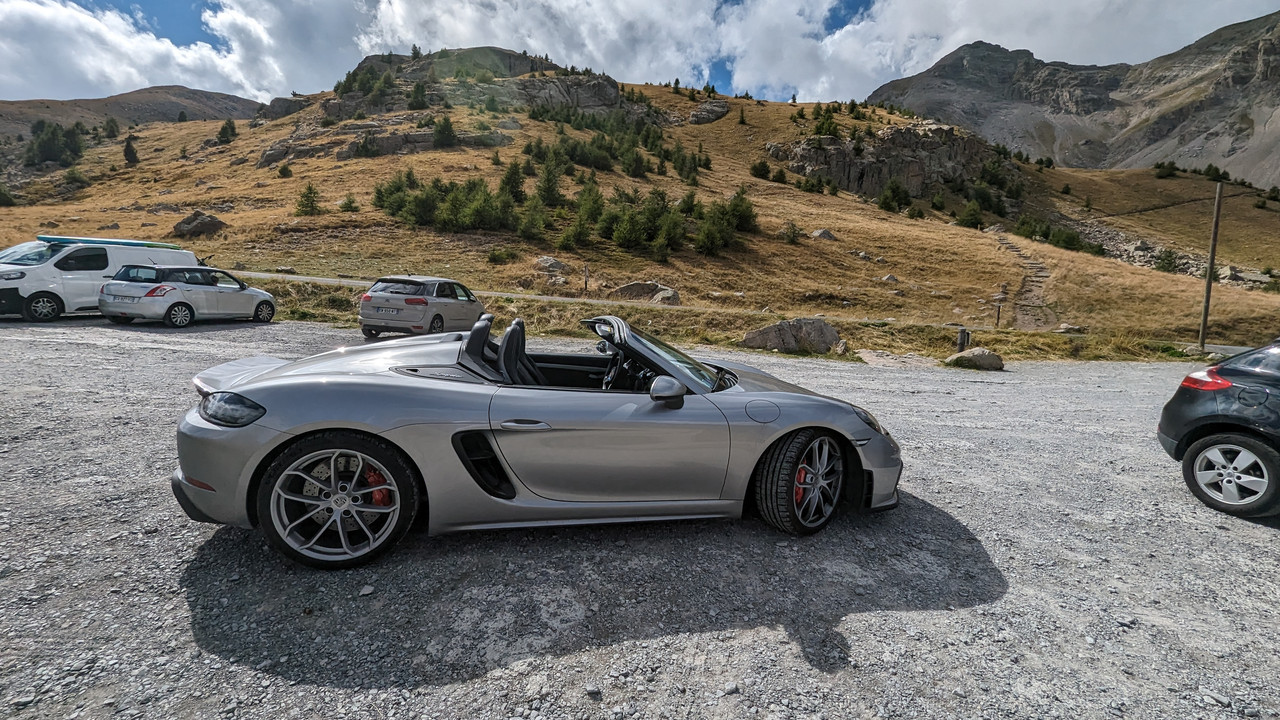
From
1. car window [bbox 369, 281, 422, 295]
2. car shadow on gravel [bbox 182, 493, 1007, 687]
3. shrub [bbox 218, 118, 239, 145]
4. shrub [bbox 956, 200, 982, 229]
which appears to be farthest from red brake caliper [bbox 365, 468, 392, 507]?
shrub [bbox 218, 118, 239, 145]

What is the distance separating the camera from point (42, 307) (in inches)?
474

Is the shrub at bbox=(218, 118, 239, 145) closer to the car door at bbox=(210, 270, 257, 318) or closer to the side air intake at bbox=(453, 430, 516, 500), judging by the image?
the car door at bbox=(210, 270, 257, 318)

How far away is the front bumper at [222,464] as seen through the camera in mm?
2791

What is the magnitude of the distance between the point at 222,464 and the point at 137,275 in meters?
13.3

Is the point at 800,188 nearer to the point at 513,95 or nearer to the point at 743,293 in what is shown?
the point at 743,293

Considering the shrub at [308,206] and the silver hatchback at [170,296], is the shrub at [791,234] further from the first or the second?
the silver hatchback at [170,296]

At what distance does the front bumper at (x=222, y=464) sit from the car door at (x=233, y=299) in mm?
13267

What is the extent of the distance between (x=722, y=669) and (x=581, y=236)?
2994 cm

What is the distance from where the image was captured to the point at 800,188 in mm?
61281

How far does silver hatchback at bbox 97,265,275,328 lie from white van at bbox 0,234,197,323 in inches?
18.5

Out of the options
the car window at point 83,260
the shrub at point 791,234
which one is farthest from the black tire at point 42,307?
the shrub at point 791,234

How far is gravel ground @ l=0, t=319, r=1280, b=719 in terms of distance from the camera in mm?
2188

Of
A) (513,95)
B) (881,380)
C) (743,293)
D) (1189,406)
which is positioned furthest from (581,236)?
(513,95)

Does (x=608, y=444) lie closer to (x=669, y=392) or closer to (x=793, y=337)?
(x=669, y=392)
